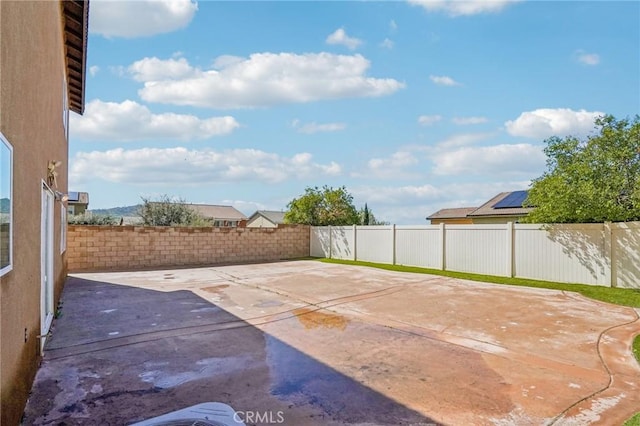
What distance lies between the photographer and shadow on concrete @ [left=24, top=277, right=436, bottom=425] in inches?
122

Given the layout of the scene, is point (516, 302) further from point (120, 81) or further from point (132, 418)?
point (120, 81)

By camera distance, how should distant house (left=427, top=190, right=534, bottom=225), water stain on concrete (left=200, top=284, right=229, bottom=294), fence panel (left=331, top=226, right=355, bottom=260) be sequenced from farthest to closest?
distant house (left=427, top=190, right=534, bottom=225), fence panel (left=331, top=226, right=355, bottom=260), water stain on concrete (left=200, top=284, right=229, bottom=294)

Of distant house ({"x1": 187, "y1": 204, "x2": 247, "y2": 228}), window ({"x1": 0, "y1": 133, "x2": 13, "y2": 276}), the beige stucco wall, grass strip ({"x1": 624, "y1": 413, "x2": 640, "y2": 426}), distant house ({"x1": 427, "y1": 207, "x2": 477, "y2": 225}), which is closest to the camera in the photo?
window ({"x1": 0, "y1": 133, "x2": 13, "y2": 276})

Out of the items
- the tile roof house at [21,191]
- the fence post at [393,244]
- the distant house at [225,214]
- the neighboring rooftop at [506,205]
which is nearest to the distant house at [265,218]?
the distant house at [225,214]

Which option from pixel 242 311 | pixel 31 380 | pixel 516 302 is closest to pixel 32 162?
pixel 31 380

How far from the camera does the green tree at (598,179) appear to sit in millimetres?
9695

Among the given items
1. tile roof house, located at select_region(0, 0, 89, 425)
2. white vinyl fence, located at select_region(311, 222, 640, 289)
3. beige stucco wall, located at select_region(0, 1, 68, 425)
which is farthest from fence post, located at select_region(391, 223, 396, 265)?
beige stucco wall, located at select_region(0, 1, 68, 425)

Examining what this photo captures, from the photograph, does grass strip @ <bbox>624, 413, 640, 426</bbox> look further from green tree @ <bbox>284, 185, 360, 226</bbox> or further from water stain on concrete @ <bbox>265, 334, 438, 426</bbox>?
green tree @ <bbox>284, 185, 360, 226</bbox>

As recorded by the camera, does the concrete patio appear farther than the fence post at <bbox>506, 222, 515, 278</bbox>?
No

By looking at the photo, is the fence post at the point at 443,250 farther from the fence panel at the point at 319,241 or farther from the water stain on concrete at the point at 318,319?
the water stain on concrete at the point at 318,319

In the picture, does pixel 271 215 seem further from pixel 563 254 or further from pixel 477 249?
pixel 563 254

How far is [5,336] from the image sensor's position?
2.52 m

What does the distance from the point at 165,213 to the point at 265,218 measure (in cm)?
1989

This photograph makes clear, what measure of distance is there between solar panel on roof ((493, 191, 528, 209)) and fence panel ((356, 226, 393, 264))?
983 centimetres
